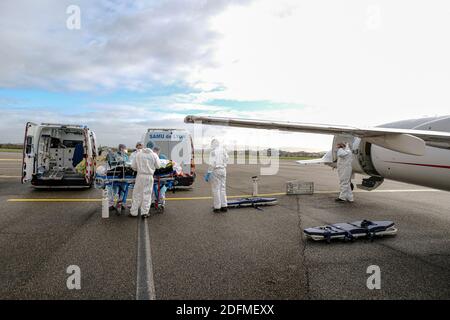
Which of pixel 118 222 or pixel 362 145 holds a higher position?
pixel 362 145

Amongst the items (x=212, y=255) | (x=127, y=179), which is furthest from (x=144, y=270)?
(x=127, y=179)

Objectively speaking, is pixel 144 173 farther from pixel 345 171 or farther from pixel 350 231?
pixel 345 171

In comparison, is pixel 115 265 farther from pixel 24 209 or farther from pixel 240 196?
pixel 240 196

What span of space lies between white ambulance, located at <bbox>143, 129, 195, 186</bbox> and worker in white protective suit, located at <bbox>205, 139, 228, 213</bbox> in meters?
4.41

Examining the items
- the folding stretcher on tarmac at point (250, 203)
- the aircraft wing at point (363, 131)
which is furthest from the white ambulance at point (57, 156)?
the aircraft wing at point (363, 131)

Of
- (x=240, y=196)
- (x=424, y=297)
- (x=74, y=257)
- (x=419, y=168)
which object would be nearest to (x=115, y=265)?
(x=74, y=257)

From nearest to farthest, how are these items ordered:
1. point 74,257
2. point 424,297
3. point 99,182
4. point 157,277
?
point 424,297
point 157,277
point 74,257
point 99,182

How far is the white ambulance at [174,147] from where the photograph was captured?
522 inches

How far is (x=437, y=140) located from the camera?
490 centimetres

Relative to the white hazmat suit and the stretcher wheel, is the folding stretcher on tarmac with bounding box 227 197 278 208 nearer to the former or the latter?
the white hazmat suit

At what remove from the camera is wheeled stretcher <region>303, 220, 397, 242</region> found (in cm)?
603

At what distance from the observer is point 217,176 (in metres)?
8.91

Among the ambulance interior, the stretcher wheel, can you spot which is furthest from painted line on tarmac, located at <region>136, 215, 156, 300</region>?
the ambulance interior
